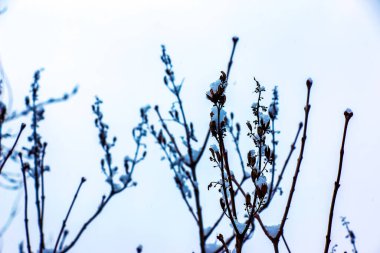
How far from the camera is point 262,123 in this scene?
5.31 feet

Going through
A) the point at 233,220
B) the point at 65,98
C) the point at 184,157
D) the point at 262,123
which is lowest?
the point at 233,220

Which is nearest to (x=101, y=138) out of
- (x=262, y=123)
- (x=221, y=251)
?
(x=221, y=251)

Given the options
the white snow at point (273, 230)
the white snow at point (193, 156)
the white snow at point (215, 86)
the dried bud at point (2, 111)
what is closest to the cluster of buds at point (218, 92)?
the white snow at point (215, 86)

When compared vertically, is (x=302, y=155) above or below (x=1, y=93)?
below

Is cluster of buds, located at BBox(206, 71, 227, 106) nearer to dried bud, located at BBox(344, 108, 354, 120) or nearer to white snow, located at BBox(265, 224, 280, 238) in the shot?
dried bud, located at BBox(344, 108, 354, 120)

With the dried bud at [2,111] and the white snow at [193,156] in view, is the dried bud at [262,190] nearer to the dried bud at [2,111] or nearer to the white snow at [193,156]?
the white snow at [193,156]

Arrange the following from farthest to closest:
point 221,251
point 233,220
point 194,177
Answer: point 194,177
point 221,251
point 233,220

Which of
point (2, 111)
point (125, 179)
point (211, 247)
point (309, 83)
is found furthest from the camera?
point (125, 179)

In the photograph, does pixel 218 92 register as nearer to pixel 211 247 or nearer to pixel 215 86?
pixel 215 86

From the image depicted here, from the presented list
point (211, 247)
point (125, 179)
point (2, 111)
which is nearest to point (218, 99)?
point (211, 247)

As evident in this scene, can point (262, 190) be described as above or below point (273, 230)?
above

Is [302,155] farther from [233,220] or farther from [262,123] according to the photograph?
[233,220]

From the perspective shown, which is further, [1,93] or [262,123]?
[1,93]

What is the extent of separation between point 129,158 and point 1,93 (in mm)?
1743
